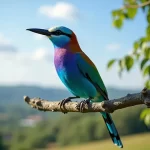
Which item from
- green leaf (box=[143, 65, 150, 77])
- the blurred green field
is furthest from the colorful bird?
the blurred green field

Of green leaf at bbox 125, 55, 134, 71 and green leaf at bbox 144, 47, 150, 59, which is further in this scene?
green leaf at bbox 125, 55, 134, 71

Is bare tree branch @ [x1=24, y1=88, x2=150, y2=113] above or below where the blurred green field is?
above

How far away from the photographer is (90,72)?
2537 mm

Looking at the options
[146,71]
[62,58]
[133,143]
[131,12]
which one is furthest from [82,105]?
[133,143]

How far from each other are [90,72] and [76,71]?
0.17 meters

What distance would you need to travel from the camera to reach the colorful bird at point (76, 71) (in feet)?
6.56

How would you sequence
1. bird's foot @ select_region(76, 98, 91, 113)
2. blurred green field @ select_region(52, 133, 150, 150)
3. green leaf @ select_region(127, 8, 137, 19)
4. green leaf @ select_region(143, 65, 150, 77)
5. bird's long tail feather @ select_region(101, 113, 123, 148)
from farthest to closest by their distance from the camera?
blurred green field @ select_region(52, 133, 150, 150), green leaf @ select_region(127, 8, 137, 19), green leaf @ select_region(143, 65, 150, 77), bird's long tail feather @ select_region(101, 113, 123, 148), bird's foot @ select_region(76, 98, 91, 113)

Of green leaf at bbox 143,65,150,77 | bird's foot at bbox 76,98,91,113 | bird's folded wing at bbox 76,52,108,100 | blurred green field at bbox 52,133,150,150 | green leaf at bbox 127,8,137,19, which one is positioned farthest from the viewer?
blurred green field at bbox 52,133,150,150

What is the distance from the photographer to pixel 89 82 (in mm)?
2416

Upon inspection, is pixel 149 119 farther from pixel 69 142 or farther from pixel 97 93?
pixel 69 142

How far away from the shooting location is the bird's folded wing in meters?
2.38

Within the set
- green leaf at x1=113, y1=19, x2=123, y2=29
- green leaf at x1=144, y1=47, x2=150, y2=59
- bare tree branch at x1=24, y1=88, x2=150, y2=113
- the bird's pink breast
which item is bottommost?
bare tree branch at x1=24, y1=88, x2=150, y2=113

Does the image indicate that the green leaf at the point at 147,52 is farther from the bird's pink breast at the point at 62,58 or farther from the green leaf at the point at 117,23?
the bird's pink breast at the point at 62,58

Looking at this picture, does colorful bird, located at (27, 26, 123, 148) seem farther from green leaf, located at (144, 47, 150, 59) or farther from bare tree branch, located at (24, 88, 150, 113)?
green leaf, located at (144, 47, 150, 59)
